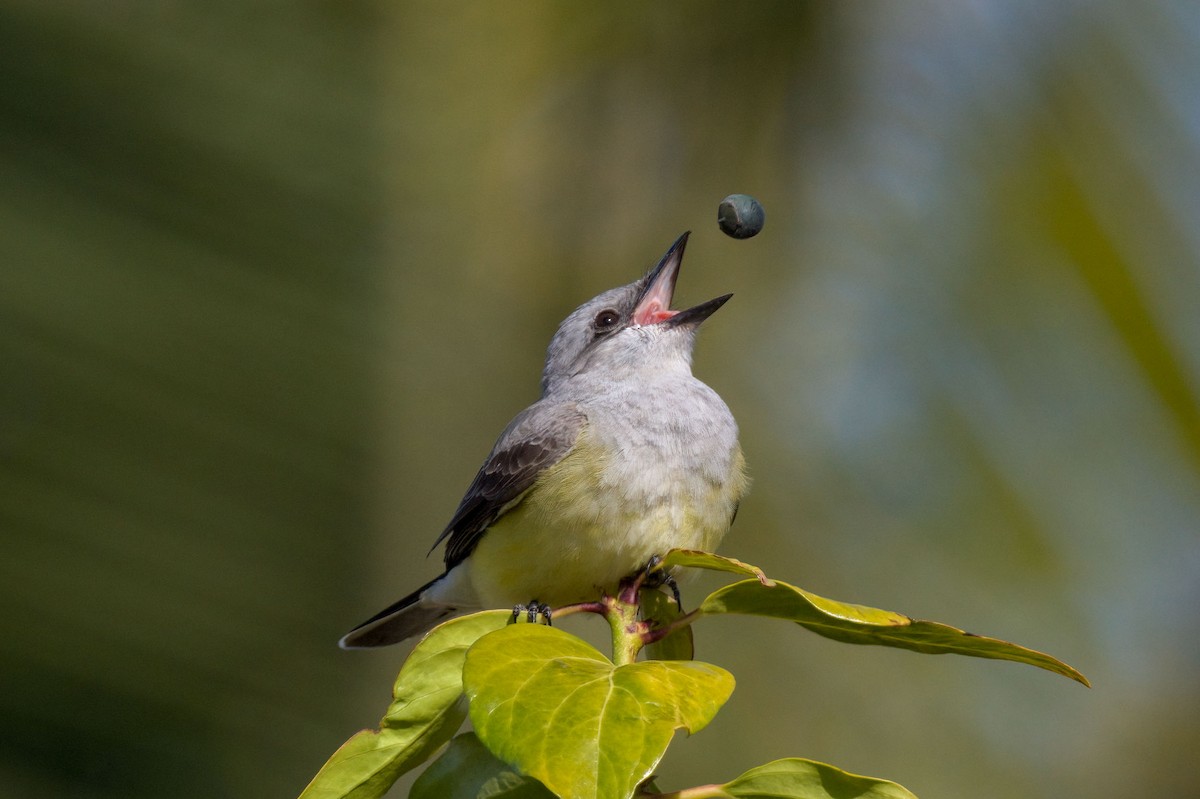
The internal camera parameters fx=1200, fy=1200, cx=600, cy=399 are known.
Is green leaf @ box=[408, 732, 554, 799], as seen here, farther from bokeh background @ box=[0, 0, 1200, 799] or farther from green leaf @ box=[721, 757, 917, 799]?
bokeh background @ box=[0, 0, 1200, 799]

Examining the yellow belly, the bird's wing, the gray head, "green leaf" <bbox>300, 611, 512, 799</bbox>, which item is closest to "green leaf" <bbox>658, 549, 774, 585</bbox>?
"green leaf" <bbox>300, 611, 512, 799</bbox>

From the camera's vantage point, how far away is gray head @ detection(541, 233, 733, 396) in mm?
4055

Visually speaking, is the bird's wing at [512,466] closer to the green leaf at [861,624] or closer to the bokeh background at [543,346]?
the bokeh background at [543,346]

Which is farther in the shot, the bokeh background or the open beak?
the open beak

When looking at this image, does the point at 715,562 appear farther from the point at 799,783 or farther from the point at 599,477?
the point at 599,477

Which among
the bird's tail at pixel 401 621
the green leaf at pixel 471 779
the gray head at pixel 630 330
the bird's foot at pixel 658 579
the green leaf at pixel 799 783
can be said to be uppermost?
the gray head at pixel 630 330

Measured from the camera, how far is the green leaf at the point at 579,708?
139 centimetres

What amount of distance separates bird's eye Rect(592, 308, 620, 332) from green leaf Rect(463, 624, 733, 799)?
8.63ft

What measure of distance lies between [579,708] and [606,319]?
283cm

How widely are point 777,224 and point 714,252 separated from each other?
298 millimetres

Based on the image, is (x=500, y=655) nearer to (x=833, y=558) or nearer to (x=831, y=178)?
(x=833, y=558)

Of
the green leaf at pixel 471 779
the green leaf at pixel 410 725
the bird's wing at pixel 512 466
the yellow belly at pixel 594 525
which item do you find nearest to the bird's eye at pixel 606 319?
the bird's wing at pixel 512 466

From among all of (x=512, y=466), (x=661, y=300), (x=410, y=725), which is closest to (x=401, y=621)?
(x=512, y=466)

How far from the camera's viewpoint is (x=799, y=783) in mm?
1631
